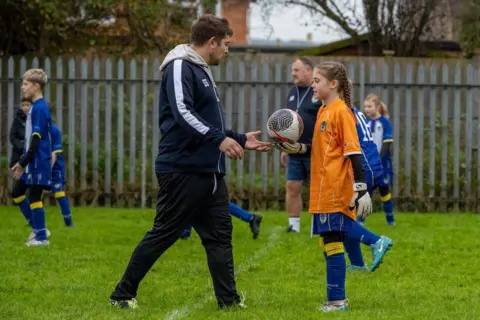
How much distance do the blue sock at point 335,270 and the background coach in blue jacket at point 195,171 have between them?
645 mm

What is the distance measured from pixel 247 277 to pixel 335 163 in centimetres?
205

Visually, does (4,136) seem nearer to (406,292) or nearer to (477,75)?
(477,75)

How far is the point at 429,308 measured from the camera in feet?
22.7

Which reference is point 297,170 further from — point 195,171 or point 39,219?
point 195,171

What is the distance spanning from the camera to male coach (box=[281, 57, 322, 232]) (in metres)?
11.3

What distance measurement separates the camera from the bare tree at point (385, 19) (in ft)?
65.3

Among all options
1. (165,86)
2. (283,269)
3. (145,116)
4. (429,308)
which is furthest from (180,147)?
(145,116)

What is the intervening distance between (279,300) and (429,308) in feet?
3.51

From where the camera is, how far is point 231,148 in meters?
6.44

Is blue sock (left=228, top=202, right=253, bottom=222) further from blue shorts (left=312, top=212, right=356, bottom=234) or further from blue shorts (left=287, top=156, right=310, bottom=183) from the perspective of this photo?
blue shorts (left=312, top=212, right=356, bottom=234)

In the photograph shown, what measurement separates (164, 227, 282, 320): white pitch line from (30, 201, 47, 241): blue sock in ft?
7.57

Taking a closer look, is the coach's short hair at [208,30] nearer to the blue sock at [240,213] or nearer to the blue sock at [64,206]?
the blue sock at [240,213]

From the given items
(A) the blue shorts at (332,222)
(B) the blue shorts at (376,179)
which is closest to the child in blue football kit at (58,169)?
(B) the blue shorts at (376,179)

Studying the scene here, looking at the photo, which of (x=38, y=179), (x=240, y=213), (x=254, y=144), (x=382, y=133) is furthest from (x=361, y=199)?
(x=382, y=133)
